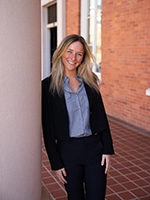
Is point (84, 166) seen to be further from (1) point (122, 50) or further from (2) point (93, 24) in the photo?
(2) point (93, 24)

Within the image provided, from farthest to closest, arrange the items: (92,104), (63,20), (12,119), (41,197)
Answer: (63,20), (41,197), (92,104), (12,119)

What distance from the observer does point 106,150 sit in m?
2.29

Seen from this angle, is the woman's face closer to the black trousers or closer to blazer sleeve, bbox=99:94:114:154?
blazer sleeve, bbox=99:94:114:154

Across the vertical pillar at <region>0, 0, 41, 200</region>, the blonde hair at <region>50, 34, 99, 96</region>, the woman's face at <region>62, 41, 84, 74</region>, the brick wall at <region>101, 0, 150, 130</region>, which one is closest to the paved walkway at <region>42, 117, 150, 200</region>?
the brick wall at <region>101, 0, 150, 130</region>

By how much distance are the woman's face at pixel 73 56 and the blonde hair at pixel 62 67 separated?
0.03m

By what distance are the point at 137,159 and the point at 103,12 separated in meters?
4.57

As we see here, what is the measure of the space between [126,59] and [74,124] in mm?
5108

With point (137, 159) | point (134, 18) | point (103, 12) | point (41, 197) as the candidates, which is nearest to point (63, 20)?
point (103, 12)

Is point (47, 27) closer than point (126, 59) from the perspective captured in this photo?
No

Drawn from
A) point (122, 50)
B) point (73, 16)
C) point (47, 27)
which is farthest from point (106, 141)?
point (47, 27)

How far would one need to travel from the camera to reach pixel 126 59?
22.9 ft

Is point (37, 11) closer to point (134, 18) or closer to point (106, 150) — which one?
point (106, 150)

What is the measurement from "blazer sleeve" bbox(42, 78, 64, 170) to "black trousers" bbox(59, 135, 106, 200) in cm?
5

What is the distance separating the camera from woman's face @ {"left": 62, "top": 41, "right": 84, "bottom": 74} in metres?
2.14
